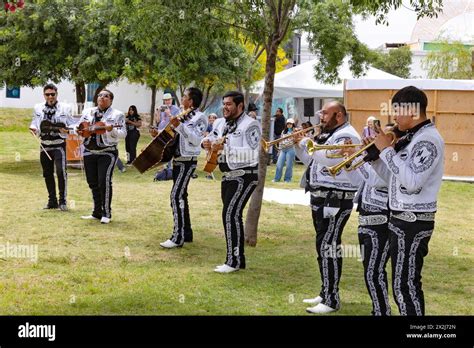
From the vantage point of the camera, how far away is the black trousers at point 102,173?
11883 millimetres

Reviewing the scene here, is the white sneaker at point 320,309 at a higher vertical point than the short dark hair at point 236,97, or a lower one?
lower

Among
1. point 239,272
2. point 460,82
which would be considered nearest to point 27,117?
point 460,82

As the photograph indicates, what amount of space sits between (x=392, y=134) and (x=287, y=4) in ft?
19.5

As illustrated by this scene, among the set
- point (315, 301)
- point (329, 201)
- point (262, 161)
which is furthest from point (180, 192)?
point (329, 201)

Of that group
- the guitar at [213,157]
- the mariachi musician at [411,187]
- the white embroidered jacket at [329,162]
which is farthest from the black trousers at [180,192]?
the mariachi musician at [411,187]

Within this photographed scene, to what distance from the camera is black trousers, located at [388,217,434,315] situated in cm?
573

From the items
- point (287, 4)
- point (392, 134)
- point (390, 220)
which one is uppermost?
point (287, 4)

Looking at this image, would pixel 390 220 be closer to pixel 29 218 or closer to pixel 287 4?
pixel 287 4

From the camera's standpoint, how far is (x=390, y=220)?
5914 mm

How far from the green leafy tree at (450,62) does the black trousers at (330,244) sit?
1434 inches

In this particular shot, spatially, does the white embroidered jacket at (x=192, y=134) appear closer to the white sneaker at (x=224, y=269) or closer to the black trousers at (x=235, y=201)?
the black trousers at (x=235, y=201)

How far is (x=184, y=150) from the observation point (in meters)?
10.2

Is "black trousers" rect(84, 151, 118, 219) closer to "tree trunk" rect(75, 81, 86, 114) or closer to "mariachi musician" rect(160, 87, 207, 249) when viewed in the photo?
"mariachi musician" rect(160, 87, 207, 249)

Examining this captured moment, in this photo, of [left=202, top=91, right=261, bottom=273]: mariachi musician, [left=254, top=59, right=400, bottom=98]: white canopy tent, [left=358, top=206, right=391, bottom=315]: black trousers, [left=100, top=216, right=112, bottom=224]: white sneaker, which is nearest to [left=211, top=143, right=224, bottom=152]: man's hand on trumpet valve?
[left=202, top=91, right=261, bottom=273]: mariachi musician
